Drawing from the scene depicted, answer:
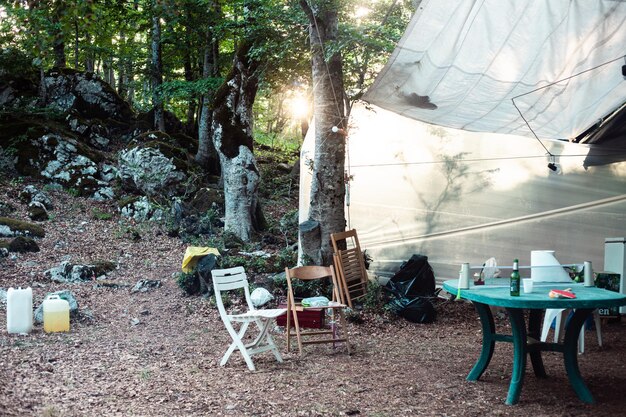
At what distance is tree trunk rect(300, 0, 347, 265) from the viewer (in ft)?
25.4

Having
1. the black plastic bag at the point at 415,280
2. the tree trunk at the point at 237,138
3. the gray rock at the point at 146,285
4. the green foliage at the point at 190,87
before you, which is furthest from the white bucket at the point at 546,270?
the green foliage at the point at 190,87

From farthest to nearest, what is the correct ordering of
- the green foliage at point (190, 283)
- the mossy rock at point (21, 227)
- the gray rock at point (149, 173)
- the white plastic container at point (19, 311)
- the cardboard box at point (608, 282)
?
the gray rock at point (149, 173) < the mossy rock at point (21, 227) < the green foliage at point (190, 283) < the cardboard box at point (608, 282) < the white plastic container at point (19, 311)

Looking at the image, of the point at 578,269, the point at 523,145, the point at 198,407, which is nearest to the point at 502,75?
the point at 578,269

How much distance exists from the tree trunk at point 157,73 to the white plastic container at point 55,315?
7.68 m

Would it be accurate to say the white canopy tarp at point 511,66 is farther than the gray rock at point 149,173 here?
No

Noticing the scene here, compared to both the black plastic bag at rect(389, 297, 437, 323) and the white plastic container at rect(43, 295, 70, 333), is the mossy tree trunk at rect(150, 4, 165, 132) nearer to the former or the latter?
the white plastic container at rect(43, 295, 70, 333)

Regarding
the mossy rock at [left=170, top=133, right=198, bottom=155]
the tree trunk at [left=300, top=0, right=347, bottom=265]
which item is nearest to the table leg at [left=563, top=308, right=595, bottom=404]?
the tree trunk at [left=300, top=0, right=347, bottom=265]

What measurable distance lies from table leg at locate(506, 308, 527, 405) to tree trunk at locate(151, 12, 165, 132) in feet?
33.7

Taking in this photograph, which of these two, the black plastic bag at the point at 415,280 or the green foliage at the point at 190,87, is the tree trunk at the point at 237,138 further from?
the black plastic bag at the point at 415,280

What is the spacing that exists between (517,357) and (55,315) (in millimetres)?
4063

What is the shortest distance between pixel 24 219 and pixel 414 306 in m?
6.60

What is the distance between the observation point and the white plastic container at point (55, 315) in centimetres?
595

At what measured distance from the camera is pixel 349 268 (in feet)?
25.0

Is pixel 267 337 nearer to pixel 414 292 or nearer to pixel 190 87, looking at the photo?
pixel 414 292
